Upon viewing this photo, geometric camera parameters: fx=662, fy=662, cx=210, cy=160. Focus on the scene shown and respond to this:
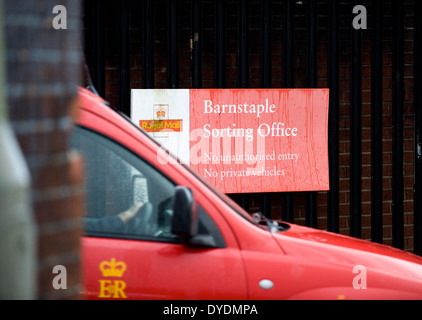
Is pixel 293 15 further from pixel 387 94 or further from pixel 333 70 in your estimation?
pixel 387 94

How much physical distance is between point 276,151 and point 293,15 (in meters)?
1.28

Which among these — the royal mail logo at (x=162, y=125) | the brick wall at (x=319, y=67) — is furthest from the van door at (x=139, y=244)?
the brick wall at (x=319, y=67)

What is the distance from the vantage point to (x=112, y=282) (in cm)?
284

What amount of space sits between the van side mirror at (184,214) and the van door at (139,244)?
14cm

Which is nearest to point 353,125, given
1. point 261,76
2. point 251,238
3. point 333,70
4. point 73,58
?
point 333,70

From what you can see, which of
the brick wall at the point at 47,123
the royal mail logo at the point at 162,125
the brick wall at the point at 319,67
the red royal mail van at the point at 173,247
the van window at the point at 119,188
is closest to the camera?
the brick wall at the point at 47,123

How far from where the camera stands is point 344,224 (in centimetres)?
675

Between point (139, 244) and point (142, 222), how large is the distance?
0.39 feet

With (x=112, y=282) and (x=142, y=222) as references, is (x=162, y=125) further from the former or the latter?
(x=112, y=282)

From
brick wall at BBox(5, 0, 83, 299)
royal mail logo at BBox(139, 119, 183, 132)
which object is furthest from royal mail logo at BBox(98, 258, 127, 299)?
royal mail logo at BBox(139, 119, 183, 132)

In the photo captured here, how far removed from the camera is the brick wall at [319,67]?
6.43 meters

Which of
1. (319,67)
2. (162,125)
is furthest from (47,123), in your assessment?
(319,67)

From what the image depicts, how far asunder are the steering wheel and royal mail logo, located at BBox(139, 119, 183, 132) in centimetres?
298

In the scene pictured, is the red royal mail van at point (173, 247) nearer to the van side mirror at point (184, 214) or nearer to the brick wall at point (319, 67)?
the van side mirror at point (184, 214)
